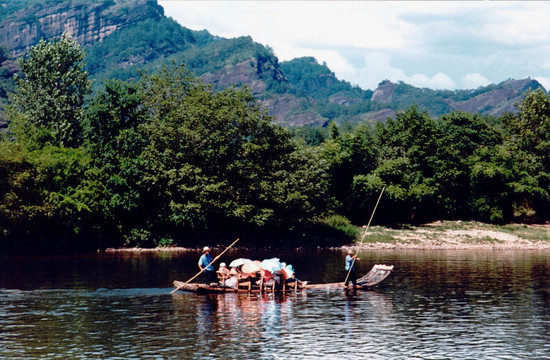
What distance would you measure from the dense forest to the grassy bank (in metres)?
4.20

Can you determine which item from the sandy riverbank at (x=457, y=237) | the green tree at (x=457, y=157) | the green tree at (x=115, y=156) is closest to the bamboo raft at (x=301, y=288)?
the sandy riverbank at (x=457, y=237)

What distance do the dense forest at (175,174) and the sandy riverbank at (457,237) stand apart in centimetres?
396

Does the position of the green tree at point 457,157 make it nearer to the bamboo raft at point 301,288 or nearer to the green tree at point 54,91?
the green tree at point 54,91

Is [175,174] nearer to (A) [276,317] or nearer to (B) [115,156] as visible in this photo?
(B) [115,156]

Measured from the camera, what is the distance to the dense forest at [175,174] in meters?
78.5

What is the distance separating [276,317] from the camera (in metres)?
36.5

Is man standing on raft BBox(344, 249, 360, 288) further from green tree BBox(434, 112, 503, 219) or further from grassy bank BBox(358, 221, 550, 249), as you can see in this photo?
green tree BBox(434, 112, 503, 219)

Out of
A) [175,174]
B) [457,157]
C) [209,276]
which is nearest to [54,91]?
[175,174]

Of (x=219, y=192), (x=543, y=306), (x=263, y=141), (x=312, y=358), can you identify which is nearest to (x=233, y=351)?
(x=312, y=358)

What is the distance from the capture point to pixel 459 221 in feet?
336

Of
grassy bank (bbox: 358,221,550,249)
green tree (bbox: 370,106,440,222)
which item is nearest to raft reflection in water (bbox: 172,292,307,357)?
grassy bank (bbox: 358,221,550,249)

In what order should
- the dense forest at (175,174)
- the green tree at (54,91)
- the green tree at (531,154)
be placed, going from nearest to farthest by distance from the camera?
1. the dense forest at (175,174)
2. the green tree at (54,91)
3. the green tree at (531,154)

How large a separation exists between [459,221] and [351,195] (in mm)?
17801

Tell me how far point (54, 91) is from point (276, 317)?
7493cm
